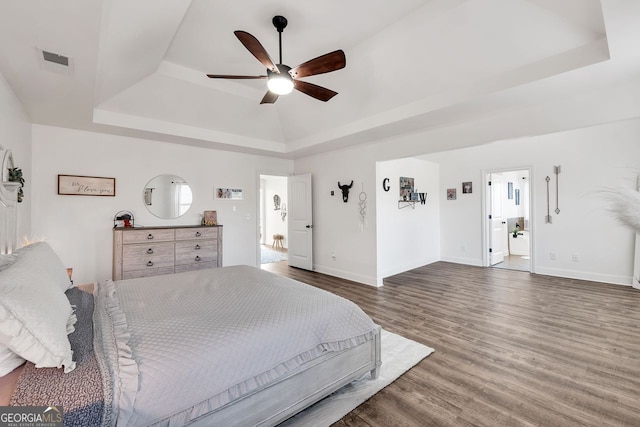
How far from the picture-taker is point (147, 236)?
3.94 meters

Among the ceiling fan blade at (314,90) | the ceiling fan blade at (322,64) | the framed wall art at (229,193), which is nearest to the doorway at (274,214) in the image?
the framed wall art at (229,193)

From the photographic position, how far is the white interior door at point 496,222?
240 inches

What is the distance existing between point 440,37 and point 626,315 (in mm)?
3791

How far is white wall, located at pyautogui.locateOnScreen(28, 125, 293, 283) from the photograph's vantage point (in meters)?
3.72

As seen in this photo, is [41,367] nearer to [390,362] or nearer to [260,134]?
[390,362]

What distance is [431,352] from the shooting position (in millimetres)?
2525

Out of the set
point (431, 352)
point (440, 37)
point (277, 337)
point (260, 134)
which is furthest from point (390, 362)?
Answer: point (260, 134)

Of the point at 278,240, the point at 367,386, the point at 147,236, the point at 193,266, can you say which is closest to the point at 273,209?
the point at 278,240

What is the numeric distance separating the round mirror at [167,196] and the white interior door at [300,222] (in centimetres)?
209

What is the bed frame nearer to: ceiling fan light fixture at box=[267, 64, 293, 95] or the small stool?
ceiling fan light fixture at box=[267, 64, 293, 95]

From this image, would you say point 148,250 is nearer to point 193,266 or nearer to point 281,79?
point 193,266

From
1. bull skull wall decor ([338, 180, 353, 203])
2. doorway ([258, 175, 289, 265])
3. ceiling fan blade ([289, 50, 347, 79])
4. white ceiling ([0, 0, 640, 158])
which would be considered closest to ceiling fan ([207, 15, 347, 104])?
ceiling fan blade ([289, 50, 347, 79])

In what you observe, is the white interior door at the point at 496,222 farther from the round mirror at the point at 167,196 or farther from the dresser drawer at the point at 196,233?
the round mirror at the point at 167,196

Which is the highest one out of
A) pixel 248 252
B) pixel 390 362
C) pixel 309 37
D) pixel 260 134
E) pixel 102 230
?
pixel 309 37
